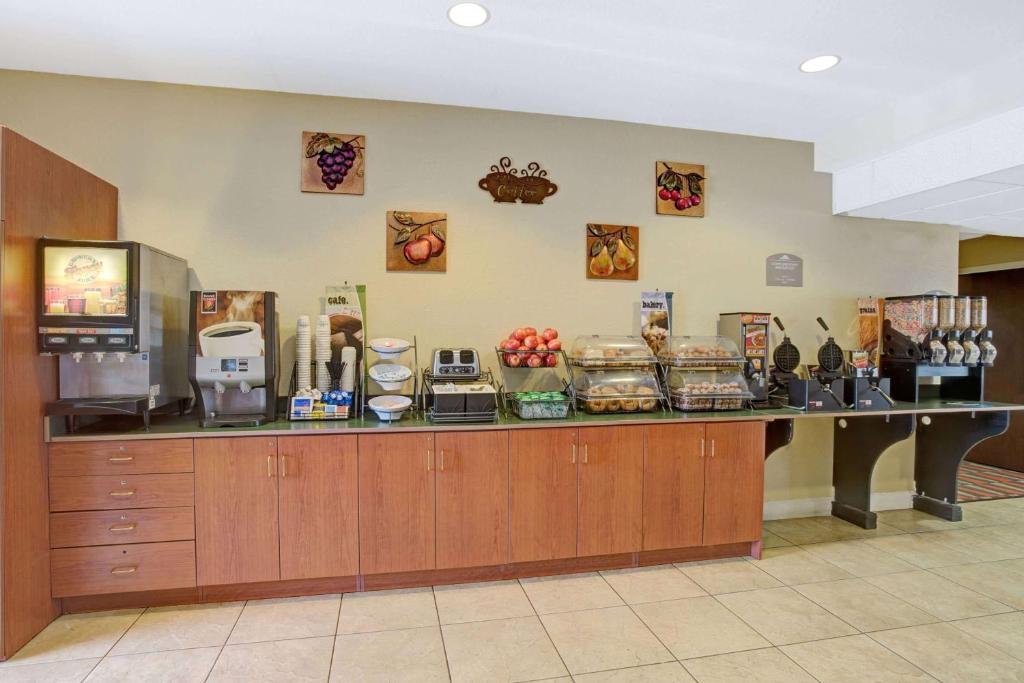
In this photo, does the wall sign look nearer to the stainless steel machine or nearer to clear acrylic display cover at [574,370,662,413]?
clear acrylic display cover at [574,370,662,413]

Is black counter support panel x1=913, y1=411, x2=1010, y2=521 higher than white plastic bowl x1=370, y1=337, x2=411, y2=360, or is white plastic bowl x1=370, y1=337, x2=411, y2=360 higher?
white plastic bowl x1=370, y1=337, x2=411, y2=360

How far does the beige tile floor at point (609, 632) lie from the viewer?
7.59 feet

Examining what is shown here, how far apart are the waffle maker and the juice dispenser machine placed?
0.35 feet

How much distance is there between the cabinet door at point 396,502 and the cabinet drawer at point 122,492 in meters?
0.84

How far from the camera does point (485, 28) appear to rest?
2.71 meters

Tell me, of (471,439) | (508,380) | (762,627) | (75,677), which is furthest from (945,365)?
(75,677)

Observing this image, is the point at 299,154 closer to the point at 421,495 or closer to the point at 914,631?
the point at 421,495

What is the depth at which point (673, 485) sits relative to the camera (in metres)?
3.26

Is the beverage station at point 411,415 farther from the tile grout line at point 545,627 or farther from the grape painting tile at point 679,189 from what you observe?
the grape painting tile at point 679,189

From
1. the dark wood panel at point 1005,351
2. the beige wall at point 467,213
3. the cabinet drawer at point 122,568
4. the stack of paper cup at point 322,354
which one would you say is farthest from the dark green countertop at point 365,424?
the dark wood panel at point 1005,351

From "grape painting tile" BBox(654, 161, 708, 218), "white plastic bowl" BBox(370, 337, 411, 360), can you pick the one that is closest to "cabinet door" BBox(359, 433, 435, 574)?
"white plastic bowl" BBox(370, 337, 411, 360)

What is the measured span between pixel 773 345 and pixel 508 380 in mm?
1980

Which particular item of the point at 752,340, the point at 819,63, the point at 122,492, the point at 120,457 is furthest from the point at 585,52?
the point at 122,492

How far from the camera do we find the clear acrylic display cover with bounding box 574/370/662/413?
3.33 meters
